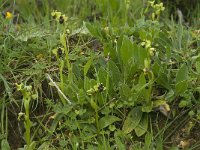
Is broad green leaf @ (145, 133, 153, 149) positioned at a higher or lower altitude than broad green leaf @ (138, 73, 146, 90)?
lower

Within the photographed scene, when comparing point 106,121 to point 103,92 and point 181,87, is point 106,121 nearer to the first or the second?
point 103,92

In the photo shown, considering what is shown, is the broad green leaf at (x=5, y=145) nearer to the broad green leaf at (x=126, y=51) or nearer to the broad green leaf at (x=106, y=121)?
the broad green leaf at (x=106, y=121)

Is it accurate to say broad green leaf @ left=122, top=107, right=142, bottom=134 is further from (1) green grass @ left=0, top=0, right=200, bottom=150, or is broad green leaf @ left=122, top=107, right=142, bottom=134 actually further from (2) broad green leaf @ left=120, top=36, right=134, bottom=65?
(2) broad green leaf @ left=120, top=36, right=134, bottom=65

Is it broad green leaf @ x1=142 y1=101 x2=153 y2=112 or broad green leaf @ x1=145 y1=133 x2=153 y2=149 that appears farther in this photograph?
broad green leaf @ x1=142 y1=101 x2=153 y2=112

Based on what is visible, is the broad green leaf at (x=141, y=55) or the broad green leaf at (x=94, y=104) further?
the broad green leaf at (x=141, y=55)

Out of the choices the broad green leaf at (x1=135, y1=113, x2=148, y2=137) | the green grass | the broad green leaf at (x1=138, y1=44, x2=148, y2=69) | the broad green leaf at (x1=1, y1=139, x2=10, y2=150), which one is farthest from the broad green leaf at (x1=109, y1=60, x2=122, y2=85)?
the broad green leaf at (x1=1, y1=139, x2=10, y2=150)

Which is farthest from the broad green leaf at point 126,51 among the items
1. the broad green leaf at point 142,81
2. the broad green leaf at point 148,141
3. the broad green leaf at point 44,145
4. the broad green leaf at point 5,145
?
the broad green leaf at point 5,145

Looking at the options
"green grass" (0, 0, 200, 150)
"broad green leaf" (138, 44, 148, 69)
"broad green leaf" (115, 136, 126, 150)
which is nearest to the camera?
"broad green leaf" (115, 136, 126, 150)
